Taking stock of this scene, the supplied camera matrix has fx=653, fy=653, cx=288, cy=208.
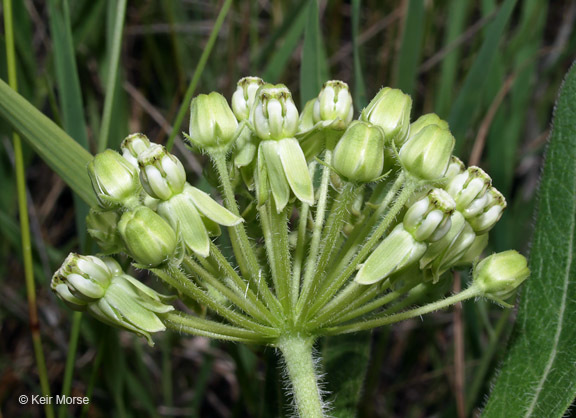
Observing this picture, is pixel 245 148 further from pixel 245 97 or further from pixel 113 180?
pixel 113 180

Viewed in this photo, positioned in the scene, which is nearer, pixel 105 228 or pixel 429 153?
pixel 429 153

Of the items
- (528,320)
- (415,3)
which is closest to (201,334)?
(528,320)

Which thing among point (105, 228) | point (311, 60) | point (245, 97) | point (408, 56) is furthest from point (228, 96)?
point (105, 228)

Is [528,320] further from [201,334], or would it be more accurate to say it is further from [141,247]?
[141,247]

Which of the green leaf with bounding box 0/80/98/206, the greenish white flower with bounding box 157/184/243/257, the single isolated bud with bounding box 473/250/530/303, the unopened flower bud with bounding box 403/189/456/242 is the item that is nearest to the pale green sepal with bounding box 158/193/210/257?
the greenish white flower with bounding box 157/184/243/257

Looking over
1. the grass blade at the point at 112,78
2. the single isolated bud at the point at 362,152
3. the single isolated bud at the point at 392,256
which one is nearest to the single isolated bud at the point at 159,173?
the single isolated bud at the point at 362,152

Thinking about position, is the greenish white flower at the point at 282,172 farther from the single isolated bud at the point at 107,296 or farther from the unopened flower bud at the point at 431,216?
the single isolated bud at the point at 107,296
